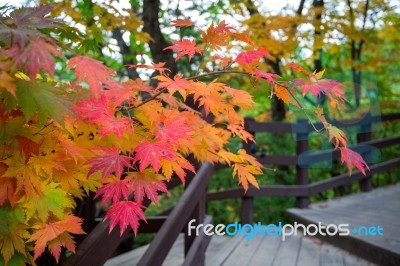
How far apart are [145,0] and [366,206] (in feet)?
12.6

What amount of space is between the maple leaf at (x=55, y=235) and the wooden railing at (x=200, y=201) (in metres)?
0.13

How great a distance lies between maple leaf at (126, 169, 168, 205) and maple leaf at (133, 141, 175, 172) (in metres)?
0.08

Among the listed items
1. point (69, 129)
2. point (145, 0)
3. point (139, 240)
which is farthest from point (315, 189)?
point (69, 129)

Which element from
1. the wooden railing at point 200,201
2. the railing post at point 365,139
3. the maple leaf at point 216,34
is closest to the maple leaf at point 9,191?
the wooden railing at point 200,201

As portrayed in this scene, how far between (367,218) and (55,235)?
3941 mm

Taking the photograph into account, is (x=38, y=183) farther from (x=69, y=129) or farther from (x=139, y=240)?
(x=139, y=240)

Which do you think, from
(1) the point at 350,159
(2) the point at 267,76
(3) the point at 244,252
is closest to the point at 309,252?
(3) the point at 244,252

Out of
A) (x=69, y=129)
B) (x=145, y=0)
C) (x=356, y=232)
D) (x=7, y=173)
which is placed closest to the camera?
(x=7, y=173)

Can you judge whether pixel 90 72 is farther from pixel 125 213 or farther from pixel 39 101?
pixel 125 213

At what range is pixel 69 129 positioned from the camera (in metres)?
1.31

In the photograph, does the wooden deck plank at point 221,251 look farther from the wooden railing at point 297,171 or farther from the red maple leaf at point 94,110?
the red maple leaf at point 94,110

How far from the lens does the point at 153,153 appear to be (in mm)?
1197

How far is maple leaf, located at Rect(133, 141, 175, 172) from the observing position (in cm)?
118

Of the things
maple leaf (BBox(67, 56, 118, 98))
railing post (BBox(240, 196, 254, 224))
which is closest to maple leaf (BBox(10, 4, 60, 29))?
maple leaf (BBox(67, 56, 118, 98))
